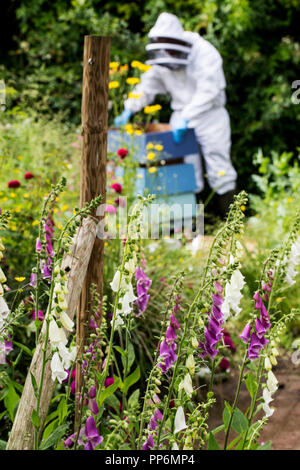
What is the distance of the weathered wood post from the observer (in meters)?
2.09

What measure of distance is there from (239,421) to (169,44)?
4426 millimetres

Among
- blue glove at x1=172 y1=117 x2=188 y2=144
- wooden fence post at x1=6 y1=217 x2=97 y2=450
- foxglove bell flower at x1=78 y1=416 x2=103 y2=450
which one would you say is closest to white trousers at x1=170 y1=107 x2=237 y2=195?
blue glove at x1=172 y1=117 x2=188 y2=144

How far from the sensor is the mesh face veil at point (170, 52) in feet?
18.7

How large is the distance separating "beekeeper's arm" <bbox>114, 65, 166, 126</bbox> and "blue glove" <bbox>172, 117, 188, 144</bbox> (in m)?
0.43

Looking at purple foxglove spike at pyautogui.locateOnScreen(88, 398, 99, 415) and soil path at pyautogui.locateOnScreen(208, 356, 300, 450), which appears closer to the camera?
purple foxglove spike at pyautogui.locateOnScreen(88, 398, 99, 415)

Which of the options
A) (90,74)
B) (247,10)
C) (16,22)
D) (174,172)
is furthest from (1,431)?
(16,22)

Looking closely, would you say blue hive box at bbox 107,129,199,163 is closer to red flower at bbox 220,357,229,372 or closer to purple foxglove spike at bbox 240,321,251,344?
red flower at bbox 220,357,229,372

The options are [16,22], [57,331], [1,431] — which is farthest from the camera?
[16,22]

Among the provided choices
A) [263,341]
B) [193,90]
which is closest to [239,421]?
[263,341]

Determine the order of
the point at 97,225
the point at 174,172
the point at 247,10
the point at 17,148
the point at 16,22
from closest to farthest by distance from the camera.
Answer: the point at 97,225
the point at 17,148
the point at 174,172
the point at 247,10
the point at 16,22

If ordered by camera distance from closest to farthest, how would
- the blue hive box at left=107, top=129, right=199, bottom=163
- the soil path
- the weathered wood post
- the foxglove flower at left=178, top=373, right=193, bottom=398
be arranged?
the foxglove flower at left=178, top=373, right=193, bottom=398 < the weathered wood post < the soil path < the blue hive box at left=107, top=129, right=199, bottom=163

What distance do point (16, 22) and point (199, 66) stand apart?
3.06 m
